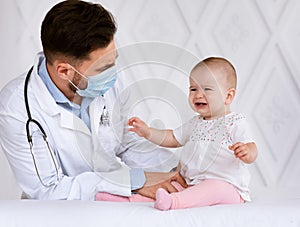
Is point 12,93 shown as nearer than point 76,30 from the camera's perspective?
No

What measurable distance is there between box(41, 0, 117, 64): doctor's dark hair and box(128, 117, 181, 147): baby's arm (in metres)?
0.26

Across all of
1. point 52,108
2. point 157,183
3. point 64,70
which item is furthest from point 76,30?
point 157,183

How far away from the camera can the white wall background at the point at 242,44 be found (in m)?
2.77

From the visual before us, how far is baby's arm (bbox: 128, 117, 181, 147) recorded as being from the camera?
6.69 feet

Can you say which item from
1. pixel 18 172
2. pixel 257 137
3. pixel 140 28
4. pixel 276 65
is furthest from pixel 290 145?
pixel 18 172

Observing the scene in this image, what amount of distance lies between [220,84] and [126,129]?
15.0 inches

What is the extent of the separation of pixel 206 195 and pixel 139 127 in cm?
32

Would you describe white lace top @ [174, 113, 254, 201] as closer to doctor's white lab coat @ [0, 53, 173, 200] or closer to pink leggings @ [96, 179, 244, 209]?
pink leggings @ [96, 179, 244, 209]

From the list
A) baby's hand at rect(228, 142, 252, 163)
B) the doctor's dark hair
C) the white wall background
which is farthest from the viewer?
the white wall background

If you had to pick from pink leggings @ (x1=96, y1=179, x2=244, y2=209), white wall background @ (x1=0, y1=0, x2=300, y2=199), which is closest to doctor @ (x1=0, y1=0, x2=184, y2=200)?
pink leggings @ (x1=96, y1=179, x2=244, y2=209)

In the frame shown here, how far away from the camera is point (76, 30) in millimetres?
1924

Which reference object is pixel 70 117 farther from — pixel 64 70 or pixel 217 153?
pixel 217 153

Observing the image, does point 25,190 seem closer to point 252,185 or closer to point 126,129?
point 126,129

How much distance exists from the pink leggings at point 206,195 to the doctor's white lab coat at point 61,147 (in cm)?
23
